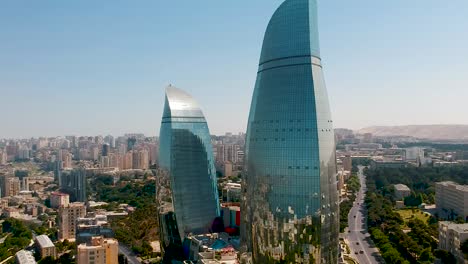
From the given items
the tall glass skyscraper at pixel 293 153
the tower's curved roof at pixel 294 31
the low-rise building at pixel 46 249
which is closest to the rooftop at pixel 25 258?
the low-rise building at pixel 46 249

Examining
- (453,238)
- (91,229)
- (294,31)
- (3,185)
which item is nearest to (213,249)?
(294,31)

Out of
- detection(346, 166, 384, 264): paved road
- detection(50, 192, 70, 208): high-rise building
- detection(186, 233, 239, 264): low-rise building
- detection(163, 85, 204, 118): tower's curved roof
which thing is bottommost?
detection(346, 166, 384, 264): paved road

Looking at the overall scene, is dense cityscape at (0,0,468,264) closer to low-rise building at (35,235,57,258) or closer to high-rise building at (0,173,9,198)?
low-rise building at (35,235,57,258)

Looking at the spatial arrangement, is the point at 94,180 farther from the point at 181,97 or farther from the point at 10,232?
the point at 181,97

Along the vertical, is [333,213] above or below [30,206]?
above

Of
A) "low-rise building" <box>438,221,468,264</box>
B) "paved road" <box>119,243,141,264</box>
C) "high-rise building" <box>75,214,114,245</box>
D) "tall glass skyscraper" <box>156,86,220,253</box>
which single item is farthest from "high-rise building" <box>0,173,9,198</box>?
"low-rise building" <box>438,221,468,264</box>

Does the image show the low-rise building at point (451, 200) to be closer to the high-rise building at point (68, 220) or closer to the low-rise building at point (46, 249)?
the low-rise building at point (46, 249)

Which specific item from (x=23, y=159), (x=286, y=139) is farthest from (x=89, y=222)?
(x=23, y=159)
